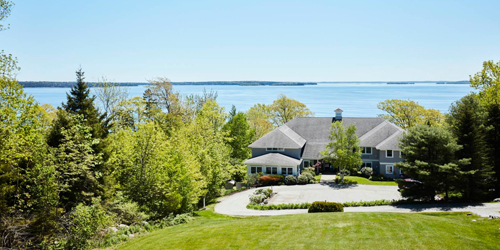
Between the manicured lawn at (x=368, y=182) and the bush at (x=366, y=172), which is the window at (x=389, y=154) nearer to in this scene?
the bush at (x=366, y=172)

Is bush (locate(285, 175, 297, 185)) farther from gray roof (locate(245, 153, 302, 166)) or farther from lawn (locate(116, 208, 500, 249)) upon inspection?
lawn (locate(116, 208, 500, 249))

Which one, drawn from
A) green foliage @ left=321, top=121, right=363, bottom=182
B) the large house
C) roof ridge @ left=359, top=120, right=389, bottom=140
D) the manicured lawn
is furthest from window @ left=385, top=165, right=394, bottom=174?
roof ridge @ left=359, top=120, right=389, bottom=140

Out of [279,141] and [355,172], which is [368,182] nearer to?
[355,172]

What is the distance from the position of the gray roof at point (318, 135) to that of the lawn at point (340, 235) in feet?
98.2

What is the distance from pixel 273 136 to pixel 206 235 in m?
34.7

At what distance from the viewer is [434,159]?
32.7 metres

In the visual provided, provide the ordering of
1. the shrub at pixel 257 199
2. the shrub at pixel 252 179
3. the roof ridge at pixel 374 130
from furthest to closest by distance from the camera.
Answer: the roof ridge at pixel 374 130 → the shrub at pixel 252 179 → the shrub at pixel 257 199

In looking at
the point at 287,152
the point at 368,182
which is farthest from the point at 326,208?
the point at 287,152

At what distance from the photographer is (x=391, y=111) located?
6625 cm

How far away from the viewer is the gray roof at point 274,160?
158ft

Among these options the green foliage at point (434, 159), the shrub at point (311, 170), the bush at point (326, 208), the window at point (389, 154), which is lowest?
the shrub at point (311, 170)

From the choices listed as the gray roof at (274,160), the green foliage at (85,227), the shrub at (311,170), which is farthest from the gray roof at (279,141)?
the green foliage at (85,227)

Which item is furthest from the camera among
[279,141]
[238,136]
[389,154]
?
[238,136]

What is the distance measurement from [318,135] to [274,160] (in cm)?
1219
